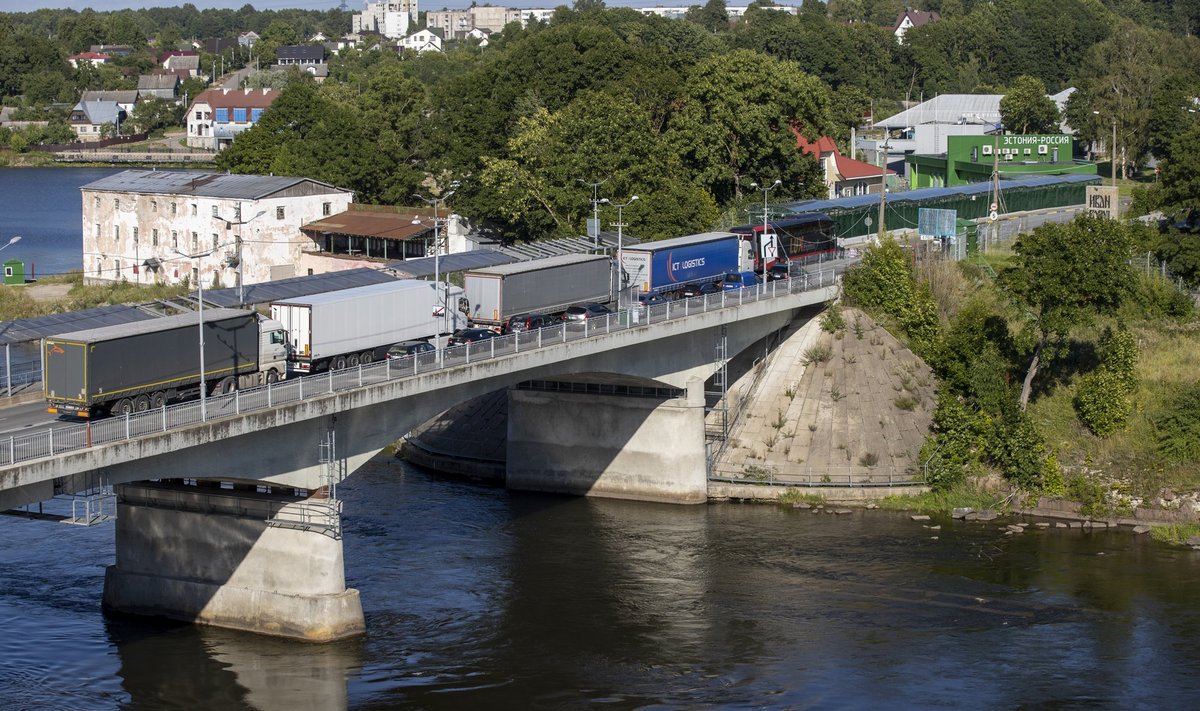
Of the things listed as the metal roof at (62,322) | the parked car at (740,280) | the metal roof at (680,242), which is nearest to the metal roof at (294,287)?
the metal roof at (62,322)

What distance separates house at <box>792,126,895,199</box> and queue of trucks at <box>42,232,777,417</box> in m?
49.5

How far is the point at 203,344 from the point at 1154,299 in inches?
2299

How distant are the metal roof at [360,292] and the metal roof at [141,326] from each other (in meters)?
3.58

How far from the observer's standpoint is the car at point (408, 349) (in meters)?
62.2

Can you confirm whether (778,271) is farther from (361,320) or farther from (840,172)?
(840,172)

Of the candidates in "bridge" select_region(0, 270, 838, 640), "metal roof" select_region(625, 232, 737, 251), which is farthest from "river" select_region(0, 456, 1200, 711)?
"metal roof" select_region(625, 232, 737, 251)

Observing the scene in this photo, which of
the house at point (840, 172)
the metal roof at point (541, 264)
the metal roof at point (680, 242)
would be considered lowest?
the metal roof at point (541, 264)

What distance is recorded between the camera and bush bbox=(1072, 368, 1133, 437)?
78.3 metres

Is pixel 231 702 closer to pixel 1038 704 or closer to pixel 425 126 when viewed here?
pixel 1038 704

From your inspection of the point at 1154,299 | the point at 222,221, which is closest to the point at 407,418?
the point at 1154,299

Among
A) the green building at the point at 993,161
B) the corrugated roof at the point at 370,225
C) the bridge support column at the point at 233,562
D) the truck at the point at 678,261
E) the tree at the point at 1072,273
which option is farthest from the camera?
the green building at the point at 993,161

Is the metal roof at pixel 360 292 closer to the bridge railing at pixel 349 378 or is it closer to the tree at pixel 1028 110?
the bridge railing at pixel 349 378

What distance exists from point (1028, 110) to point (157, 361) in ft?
428

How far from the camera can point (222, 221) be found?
11338 centimetres
